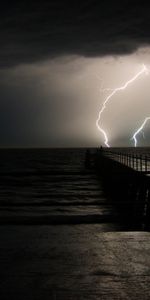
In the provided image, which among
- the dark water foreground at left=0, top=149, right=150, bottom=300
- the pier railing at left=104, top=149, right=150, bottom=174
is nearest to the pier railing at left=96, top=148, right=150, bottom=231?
the pier railing at left=104, top=149, right=150, bottom=174

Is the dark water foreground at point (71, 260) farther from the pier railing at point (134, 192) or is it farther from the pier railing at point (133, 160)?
the pier railing at point (133, 160)

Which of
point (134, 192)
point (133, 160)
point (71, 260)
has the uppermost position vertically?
point (133, 160)

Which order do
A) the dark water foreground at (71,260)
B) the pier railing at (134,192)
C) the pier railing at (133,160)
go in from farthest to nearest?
1. the pier railing at (133,160)
2. the pier railing at (134,192)
3. the dark water foreground at (71,260)

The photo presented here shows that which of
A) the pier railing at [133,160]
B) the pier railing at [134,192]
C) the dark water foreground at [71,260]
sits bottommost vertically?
the dark water foreground at [71,260]

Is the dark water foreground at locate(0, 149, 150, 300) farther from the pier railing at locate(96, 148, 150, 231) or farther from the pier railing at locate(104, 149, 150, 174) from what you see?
the pier railing at locate(104, 149, 150, 174)

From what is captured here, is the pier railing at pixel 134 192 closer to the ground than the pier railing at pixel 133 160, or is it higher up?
closer to the ground

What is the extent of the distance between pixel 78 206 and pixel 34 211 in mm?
3114

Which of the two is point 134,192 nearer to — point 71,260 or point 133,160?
point 133,160

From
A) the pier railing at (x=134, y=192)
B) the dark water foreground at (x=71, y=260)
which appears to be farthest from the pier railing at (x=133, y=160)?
the dark water foreground at (x=71, y=260)

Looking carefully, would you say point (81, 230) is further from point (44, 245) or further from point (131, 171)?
point (131, 171)

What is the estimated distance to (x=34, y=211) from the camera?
60.0 ft

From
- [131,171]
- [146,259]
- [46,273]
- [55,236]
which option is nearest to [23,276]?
[46,273]

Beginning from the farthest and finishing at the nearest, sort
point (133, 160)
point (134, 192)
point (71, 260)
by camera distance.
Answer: point (133, 160), point (134, 192), point (71, 260)

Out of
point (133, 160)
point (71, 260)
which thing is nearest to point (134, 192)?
point (133, 160)
